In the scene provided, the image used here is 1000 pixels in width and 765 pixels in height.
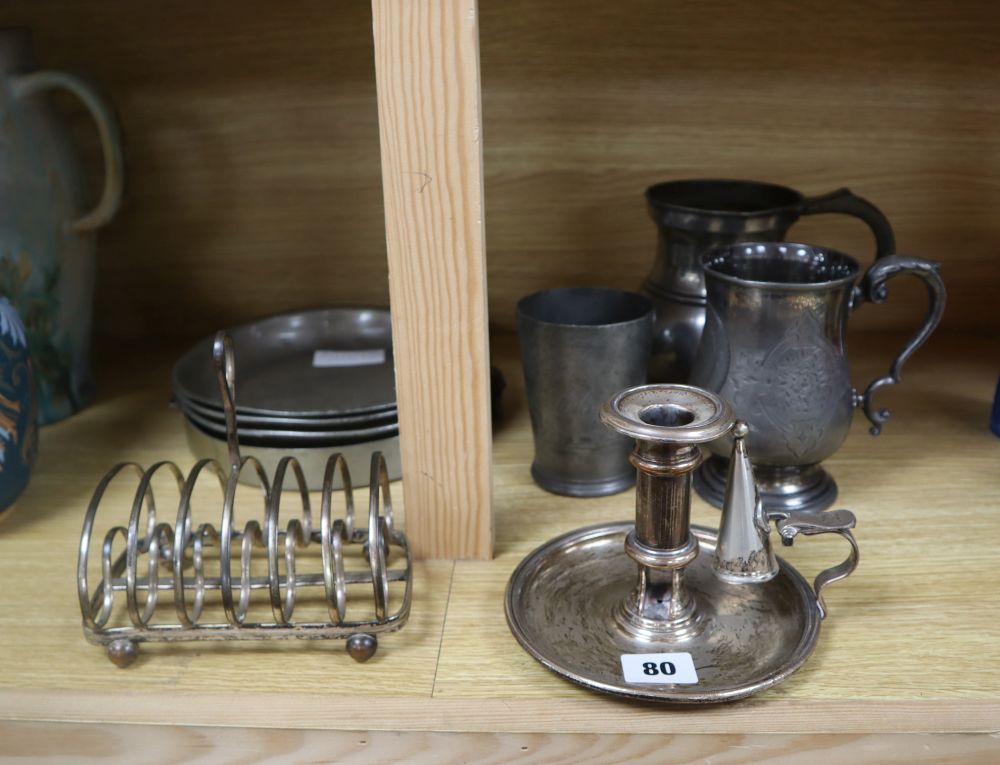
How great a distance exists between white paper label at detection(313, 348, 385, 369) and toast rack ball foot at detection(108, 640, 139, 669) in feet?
1.36

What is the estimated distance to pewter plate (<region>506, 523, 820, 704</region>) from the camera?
0.61 metres

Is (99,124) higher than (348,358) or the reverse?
higher

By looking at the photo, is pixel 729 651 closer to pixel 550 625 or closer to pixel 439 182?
pixel 550 625

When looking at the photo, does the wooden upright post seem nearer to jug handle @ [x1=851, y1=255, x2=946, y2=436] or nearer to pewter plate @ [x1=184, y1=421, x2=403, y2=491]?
pewter plate @ [x1=184, y1=421, x2=403, y2=491]

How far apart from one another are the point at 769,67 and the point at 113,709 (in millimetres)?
857

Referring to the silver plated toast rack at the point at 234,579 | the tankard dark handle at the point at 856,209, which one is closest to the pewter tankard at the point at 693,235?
the tankard dark handle at the point at 856,209

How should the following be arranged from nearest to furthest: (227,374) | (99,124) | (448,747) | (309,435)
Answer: (448,747) → (227,374) → (309,435) → (99,124)

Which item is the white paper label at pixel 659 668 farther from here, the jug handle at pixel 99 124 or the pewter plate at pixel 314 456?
the jug handle at pixel 99 124

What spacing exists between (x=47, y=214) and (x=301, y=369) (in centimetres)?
27

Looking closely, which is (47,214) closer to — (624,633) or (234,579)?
(234,579)

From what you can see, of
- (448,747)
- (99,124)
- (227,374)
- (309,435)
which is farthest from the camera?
(99,124)

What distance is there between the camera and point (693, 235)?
0.91 m

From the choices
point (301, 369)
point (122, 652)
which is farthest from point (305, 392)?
point (122, 652)

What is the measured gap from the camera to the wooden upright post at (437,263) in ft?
2.08
